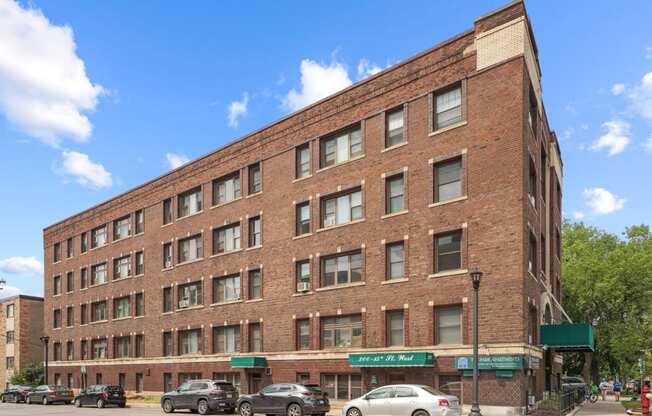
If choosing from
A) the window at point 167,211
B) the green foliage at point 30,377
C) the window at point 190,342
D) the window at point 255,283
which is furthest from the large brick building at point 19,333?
the window at point 255,283

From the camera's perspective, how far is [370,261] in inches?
1369

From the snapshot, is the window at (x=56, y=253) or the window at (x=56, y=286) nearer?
the window at (x=56, y=286)

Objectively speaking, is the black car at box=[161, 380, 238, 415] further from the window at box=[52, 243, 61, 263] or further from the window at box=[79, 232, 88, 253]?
the window at box=[52, 243, 61, 263]

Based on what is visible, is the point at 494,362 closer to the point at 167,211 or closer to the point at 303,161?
the point at 303,161

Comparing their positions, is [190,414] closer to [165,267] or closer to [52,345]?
[165,267]

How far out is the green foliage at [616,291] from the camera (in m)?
56.5

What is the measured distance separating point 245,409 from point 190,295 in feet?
61.8

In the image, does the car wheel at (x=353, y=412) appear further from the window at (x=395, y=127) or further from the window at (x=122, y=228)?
the window at (x=122, y=228)

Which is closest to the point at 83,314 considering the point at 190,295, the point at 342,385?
the point at 190,295

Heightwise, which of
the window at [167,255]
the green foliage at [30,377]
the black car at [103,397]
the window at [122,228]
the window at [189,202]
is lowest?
the green foliage at [30,377]

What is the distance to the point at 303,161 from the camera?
4041 centimetres

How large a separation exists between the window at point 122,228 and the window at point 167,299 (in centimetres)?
813

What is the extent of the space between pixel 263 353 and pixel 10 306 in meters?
53.5

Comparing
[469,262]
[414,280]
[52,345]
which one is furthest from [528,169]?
[52,345]
